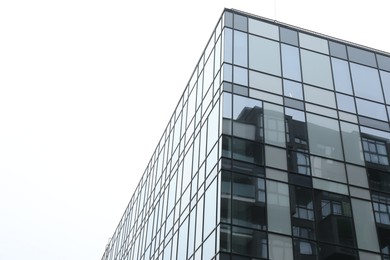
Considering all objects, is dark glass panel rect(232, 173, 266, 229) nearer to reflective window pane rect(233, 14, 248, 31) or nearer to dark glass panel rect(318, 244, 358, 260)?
dark glass panel rect(318, 244, 358, 260)

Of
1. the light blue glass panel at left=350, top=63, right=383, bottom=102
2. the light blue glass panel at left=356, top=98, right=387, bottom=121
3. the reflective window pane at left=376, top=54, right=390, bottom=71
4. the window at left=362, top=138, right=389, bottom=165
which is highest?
the reflective window pane at left=376, top=54, right=390, bottom=71

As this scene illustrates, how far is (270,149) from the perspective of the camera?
899 inches

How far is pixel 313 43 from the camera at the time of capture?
2786 cm

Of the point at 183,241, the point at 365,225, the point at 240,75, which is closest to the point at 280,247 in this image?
the point at 365,225

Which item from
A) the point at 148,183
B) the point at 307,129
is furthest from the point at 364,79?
the point at 148,183

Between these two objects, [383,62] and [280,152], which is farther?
[383,62]

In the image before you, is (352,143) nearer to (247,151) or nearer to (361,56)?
(247,151)

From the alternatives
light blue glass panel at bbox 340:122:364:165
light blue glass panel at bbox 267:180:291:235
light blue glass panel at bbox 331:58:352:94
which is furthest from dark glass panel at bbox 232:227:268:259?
light blue glass panel at bbox 331:58:352:94

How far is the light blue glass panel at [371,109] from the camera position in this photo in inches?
1017

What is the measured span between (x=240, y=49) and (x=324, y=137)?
601 centimetres

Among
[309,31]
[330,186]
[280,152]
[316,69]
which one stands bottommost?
[330,186]

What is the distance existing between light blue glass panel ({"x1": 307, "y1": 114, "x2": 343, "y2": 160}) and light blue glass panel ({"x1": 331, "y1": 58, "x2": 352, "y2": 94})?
235 centimetres

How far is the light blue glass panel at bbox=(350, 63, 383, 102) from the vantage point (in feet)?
87.5

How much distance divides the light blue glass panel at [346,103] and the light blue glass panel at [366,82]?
0.70m
